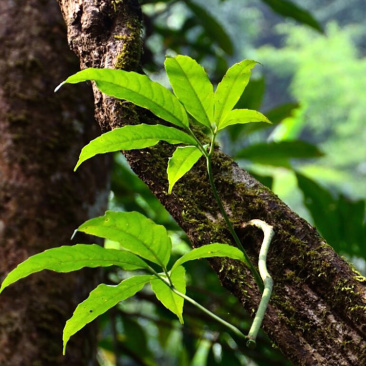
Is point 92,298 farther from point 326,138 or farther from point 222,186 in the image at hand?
point 326,138

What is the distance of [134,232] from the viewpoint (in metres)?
0.44

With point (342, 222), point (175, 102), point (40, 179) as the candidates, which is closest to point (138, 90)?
point (175, 102)

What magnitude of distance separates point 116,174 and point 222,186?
3.21 feet

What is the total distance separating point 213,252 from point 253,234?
8cm

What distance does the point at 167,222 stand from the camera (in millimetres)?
1480

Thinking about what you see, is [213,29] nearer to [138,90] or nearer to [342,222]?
[342,222]

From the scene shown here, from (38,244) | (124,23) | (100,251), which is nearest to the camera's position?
(100,251)

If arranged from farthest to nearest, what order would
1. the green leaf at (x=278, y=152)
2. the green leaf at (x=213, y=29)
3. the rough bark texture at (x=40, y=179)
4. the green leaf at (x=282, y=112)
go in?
the green leaf at (x=213, y=29), the green leaf at (x=282, y=112), the green leaf at (x=278, y=152), the rough bark texture at (x=40, y=179)

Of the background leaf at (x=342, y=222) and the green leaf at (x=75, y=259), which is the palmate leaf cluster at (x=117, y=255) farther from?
the background leaf at (x=342, y=222)

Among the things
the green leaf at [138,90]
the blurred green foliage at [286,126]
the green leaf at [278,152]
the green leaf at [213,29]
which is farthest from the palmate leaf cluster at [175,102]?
the green leaf at [213,29]

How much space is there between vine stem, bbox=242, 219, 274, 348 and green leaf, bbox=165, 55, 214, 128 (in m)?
0.11

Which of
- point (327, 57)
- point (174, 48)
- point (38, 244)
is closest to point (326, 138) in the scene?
point (327, 57)

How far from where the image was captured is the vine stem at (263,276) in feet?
1.27

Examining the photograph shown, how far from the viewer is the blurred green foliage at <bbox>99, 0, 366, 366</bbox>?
1.35 metres
